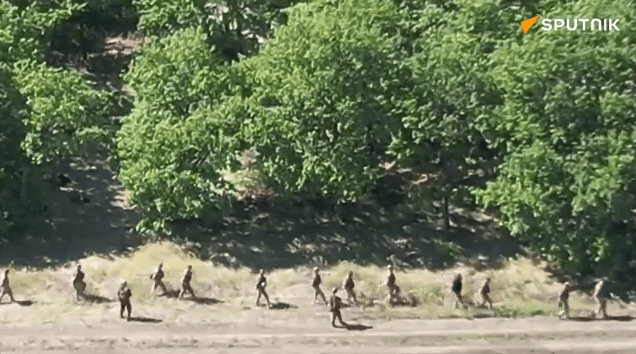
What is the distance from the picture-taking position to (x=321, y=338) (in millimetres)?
37125

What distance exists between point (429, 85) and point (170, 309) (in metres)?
16.4

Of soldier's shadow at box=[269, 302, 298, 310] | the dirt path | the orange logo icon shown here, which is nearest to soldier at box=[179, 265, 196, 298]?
the dirt path

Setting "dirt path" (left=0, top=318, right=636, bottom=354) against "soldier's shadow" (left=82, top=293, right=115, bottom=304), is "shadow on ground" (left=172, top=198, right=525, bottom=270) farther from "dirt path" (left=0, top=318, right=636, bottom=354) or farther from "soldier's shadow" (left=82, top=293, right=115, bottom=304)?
"dirt path" (left=0, top=318, right=636, bottom=354)

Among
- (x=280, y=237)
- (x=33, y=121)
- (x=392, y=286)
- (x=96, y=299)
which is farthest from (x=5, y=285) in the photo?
(x=392, y=286)

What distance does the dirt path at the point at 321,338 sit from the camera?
119 feet

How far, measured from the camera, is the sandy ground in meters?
36.2

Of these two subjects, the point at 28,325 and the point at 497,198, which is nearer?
the point at 28,325

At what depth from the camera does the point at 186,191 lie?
42.6 m

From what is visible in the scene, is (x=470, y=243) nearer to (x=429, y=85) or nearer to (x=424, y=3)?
(x=429, y=85)

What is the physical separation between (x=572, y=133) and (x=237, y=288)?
1741cm

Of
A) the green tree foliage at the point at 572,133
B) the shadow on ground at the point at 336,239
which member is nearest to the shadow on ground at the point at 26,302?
the shadow on ground at the point at 336,239

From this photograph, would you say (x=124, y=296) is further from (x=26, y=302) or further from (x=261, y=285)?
(x=261, y=285)

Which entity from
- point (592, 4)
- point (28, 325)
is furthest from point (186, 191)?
→ point (592, 4)

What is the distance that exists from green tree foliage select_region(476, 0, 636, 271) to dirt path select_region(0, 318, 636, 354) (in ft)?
15.6
